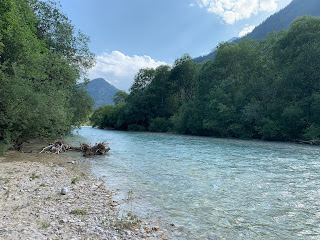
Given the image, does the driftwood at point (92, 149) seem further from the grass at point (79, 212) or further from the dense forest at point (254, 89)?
the dense forest at point (254, 89)

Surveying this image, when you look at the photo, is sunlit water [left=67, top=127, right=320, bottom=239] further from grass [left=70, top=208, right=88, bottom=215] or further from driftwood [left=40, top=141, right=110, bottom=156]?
driftwood [left=40, top=141, right=110, bottom=156]

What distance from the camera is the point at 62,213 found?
21.5ft

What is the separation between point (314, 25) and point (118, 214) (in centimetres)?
4233

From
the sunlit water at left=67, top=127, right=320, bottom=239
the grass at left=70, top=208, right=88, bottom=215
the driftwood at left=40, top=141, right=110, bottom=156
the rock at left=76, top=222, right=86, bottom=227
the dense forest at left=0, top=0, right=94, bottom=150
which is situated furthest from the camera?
the driftwood at left=40, top=141, right=110, bottom=156

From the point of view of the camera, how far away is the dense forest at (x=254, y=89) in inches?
1400

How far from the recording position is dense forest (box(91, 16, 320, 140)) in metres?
35.6

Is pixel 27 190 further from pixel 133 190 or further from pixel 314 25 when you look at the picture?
pixel 314 25

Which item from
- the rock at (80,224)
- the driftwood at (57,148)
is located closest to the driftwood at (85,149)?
the driftwood at (57,148)

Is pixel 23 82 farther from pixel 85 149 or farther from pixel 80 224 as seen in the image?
pixel 80 224

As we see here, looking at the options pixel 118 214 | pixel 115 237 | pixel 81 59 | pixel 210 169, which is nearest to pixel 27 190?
pixel 118 214

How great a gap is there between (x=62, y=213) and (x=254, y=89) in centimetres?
4527

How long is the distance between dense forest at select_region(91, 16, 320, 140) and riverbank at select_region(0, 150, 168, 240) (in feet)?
112

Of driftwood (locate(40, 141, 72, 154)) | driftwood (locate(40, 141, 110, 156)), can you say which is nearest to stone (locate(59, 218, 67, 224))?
driftwood (locate(40, 141, 110, 156))

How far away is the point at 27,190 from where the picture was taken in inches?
338
